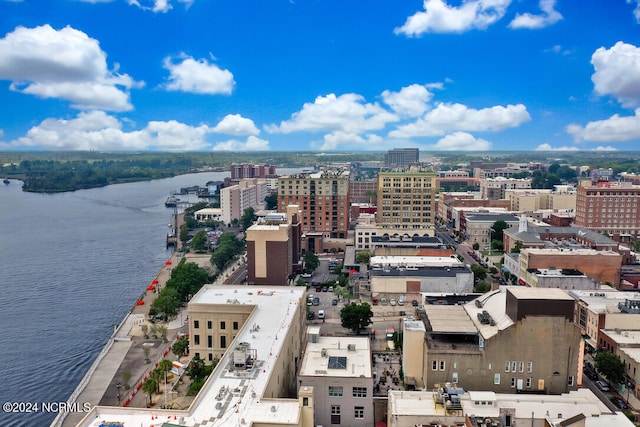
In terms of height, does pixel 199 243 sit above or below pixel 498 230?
below

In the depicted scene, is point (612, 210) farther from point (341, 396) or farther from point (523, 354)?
point (341, 396)

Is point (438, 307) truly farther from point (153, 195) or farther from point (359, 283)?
point (153, 195)

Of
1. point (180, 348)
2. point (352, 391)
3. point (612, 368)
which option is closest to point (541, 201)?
point (612, 368)

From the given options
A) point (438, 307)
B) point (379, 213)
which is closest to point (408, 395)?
point (438, 307)

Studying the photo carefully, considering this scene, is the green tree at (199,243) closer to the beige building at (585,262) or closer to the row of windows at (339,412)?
the beige building at (585,262)

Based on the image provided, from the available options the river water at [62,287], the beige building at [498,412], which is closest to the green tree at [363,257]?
the river water at [62,287]

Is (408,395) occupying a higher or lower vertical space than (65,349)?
higher
